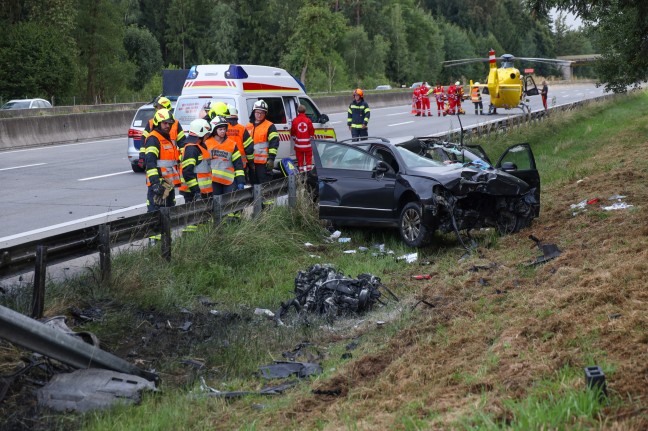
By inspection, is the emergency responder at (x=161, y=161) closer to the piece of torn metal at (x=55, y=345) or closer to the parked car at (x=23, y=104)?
the piece of torn metal at (x=55, y=345)

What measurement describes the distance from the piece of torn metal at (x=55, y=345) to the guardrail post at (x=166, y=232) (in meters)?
3.49

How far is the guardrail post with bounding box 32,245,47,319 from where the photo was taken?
25.7ft

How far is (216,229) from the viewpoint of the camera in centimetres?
1127

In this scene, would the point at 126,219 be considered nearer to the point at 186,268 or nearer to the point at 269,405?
the point at 186,268

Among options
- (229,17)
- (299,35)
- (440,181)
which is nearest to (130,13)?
(229,17)

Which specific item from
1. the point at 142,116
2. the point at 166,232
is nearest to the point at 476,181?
the point at 166,232

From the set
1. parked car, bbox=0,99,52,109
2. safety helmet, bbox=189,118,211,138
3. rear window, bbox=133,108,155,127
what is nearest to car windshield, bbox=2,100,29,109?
parked car, bbox=0,99,52,109

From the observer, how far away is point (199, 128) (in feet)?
40.1

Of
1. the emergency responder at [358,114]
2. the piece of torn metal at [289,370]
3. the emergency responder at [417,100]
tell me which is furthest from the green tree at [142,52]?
the piece of torn metal at [289,370]

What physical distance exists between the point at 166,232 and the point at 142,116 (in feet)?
34.4

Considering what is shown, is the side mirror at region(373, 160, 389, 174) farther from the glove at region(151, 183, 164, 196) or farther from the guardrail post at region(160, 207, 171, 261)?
the guardrail post at region(160, 207, 171, 261)

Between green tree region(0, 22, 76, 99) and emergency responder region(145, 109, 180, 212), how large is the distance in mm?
40733

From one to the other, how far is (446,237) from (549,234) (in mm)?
1578

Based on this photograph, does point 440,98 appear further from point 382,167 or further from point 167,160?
point 167,160
